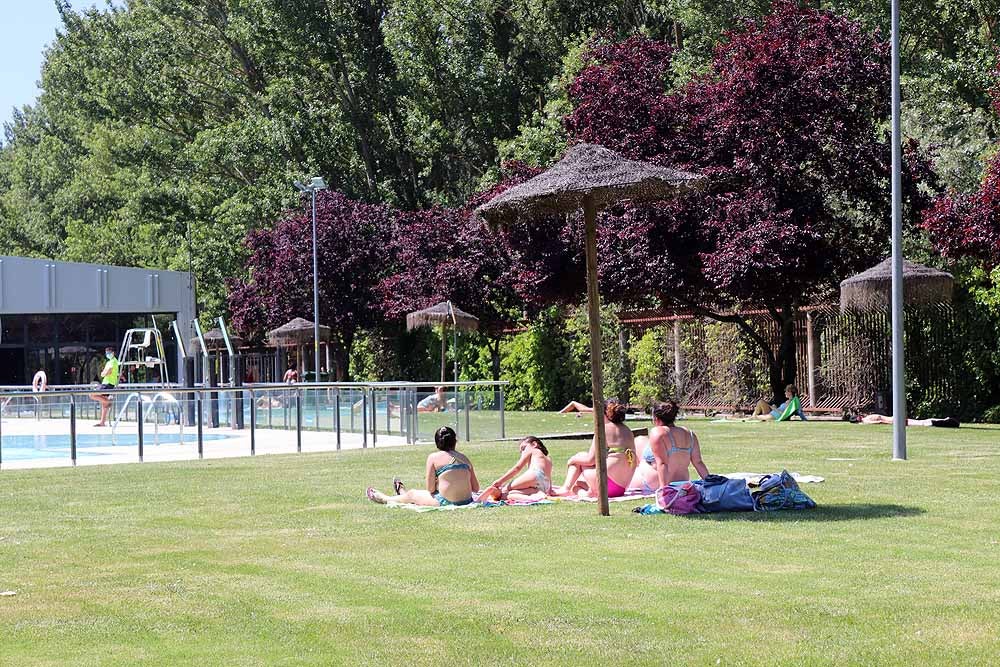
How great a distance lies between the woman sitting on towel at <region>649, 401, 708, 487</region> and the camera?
46.2ft

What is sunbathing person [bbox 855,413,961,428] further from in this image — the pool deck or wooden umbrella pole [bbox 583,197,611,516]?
wooden umbrella pole [bbox 583,197,611,516]

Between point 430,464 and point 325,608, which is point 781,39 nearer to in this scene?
point 430,464

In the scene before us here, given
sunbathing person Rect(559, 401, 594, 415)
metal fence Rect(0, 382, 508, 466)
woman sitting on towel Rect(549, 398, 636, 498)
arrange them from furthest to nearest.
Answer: sunbathing person Rect(559, 401, 594, 415) → metal fence Rect(0, 382, 508, 466) → woman sitting on towel Rect(549, 398, 636, 498)

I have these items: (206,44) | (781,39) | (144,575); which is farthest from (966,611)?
(206,44)

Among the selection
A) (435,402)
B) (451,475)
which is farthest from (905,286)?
(451,475)

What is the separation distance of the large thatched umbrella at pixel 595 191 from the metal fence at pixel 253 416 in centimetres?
1156

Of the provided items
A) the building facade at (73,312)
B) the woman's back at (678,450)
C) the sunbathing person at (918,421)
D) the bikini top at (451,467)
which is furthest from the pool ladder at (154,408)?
the building facade at (73,312)

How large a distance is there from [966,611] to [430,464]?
23.4 feet

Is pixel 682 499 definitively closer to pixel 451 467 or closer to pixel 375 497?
pixel 451 467

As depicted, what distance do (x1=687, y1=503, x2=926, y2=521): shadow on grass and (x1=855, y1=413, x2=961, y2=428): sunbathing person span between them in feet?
51.4

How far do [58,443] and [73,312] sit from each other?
27.2m

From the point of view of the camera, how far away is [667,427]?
559 inches

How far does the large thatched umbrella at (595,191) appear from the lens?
13.2 m

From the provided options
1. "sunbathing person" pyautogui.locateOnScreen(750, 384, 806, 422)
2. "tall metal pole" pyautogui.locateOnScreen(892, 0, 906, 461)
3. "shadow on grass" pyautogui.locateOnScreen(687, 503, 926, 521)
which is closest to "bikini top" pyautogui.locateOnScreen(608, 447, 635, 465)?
"shadow on grass" pyautogui.locateOnScreen(687, 503, 926, 521)
